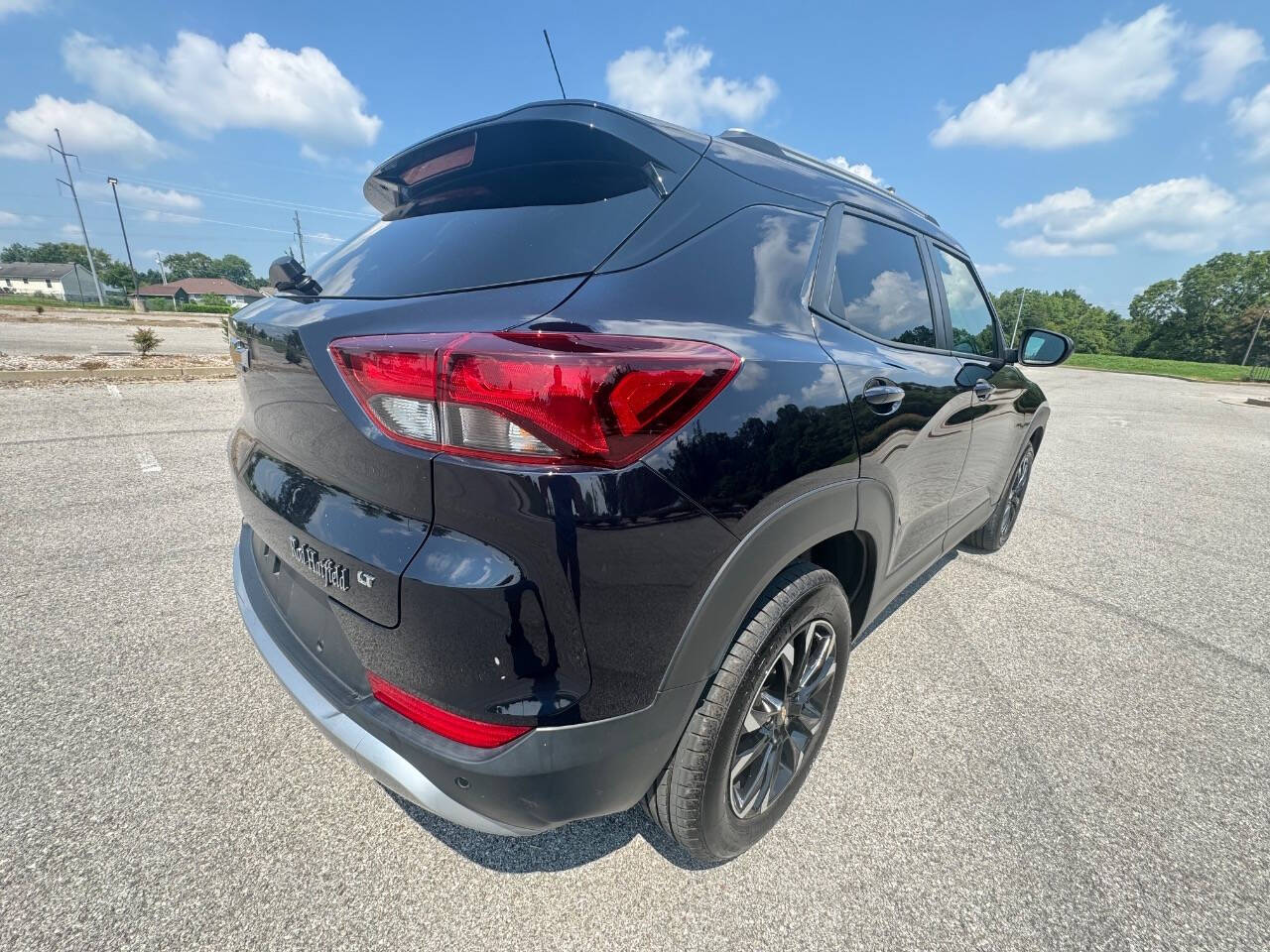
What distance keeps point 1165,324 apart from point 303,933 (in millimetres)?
94398

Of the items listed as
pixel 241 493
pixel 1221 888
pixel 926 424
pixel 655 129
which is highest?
pixel 655 129

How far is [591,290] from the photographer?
3.86 feet

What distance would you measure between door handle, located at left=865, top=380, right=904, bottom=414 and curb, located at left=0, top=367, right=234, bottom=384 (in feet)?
35.8

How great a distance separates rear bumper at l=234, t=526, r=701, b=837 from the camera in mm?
1147

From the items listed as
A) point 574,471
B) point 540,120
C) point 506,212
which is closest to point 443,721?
point 574,471

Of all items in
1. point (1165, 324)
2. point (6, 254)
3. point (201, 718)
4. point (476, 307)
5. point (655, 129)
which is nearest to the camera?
point (476, 307)

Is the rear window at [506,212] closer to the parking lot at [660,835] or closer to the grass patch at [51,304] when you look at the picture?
the parking lot at [660,835]

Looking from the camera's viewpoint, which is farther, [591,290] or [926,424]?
[926,424]

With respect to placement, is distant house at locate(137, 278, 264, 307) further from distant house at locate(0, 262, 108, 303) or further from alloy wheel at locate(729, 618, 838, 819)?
alloy wheel at locate(729, 618, 838, 819)

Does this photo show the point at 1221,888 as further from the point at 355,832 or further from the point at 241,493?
the point at 241,493

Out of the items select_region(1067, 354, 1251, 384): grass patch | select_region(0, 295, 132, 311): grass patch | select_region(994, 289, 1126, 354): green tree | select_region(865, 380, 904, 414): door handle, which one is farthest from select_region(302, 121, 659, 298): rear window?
select_region(994, 289, 1126, 354): green tree

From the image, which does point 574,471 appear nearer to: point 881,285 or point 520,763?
point 520,763

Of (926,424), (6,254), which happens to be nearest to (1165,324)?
(926,424)

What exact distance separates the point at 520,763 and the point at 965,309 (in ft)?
9.52
